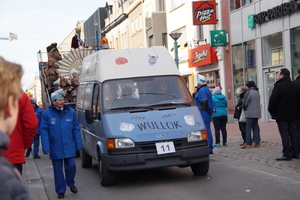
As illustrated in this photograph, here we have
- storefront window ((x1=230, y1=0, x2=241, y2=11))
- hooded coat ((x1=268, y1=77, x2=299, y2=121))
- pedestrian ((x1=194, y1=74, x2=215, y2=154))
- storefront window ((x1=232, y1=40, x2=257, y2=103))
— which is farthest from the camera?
storefront window ((x1=230, y1=0, x2=241, y2=11))

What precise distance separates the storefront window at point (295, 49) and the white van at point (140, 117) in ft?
34.8

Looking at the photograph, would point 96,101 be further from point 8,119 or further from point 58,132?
point 8,119

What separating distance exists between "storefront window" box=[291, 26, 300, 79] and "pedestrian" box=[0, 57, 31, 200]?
17.7 meters

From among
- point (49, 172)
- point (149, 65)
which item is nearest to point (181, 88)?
point (149, 65)

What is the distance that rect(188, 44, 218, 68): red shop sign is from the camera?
2555 centimetres

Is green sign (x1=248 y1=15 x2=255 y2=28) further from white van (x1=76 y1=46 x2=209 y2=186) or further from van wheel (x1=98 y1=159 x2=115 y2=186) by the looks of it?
van wheel (x1=98 y1=159 x2=115 y2=186)

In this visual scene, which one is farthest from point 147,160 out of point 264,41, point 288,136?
point 264,41

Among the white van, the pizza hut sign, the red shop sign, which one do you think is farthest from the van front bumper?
the red shop sign

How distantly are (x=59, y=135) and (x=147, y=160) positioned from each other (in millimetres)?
1481

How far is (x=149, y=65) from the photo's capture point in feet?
29.9

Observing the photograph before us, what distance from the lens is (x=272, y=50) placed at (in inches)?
811

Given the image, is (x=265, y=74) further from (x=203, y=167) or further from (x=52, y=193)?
(x=52, y=193)

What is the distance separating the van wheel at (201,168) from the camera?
8.52 metres

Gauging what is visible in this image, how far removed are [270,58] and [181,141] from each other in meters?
14.0
